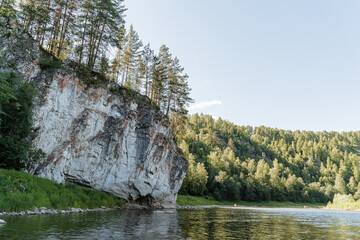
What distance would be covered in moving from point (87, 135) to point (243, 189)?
8162cm

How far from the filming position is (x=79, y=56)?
3981cm

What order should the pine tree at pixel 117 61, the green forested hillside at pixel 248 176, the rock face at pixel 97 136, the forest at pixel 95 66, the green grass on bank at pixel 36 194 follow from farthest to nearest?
the green forested hillside at pixel 248 176 < the pine tree at pixel 117 61 < the rock face at pixel 97 136 < the forest at pixel 95 66 < the green grass on bank at pixel 36 194

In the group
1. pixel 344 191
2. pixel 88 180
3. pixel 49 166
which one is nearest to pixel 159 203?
pixel 88 180

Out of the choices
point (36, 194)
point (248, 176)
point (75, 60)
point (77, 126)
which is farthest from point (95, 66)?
point (248, 176)

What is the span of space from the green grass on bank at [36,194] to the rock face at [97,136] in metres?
3.24

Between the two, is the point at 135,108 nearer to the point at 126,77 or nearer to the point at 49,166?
the point at 126,77

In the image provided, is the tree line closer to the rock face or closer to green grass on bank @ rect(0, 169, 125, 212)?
the rock face

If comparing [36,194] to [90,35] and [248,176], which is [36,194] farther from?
[248,176]

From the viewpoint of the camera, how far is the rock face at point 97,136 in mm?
30531

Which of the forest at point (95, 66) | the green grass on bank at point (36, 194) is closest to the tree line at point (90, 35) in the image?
the forest at point (95, 66)

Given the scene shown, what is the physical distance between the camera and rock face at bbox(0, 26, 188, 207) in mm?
30531

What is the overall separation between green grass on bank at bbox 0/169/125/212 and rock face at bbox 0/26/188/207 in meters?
3.24

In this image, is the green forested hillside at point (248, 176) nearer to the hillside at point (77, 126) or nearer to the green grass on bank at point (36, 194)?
the hillside at point (77, 126)

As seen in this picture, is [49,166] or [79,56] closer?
[49,166]
